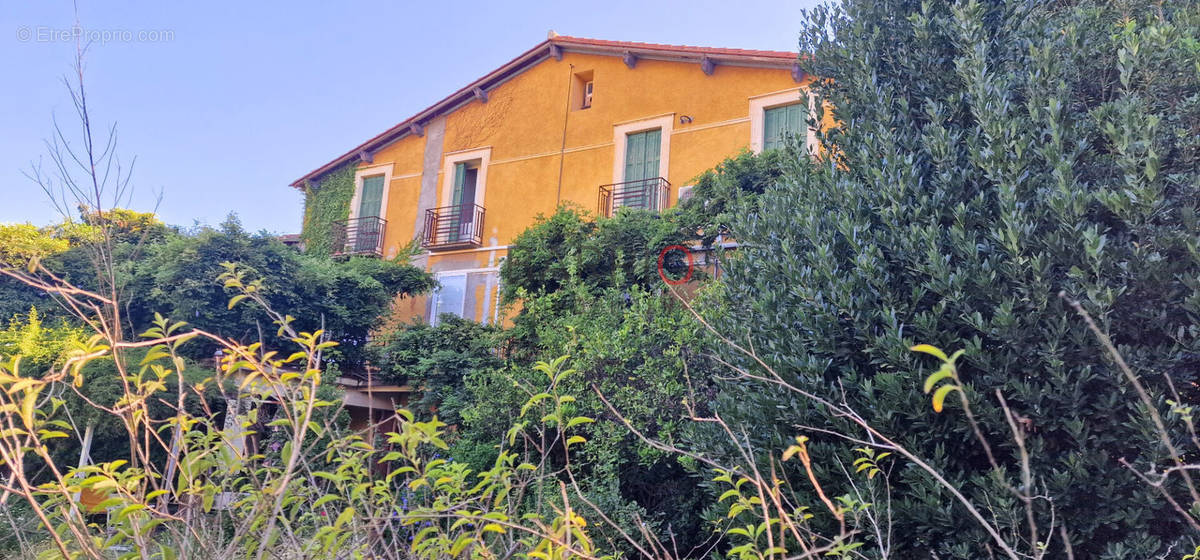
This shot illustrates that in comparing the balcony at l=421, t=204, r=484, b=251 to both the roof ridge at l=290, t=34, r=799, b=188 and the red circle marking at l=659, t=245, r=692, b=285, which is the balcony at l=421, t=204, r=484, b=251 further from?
the red circle marking at l=659, t=245, r=692, b=285

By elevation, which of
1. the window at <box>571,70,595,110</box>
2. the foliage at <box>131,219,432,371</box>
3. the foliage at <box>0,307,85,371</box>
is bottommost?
the foliage at <box>0,307,85,371</box>

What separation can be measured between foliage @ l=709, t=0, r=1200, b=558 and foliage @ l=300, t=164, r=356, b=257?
1722cm

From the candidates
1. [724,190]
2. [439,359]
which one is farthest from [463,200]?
[724,190]

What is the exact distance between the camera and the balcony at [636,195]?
1641 centimetres

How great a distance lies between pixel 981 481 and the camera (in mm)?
4395

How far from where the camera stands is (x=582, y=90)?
18.7m

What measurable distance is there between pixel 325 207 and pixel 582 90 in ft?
26.5

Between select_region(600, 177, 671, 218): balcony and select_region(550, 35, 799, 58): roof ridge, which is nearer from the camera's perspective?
select_region(550, 35, 799, 58): roof ridge

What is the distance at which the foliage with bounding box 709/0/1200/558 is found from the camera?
4324mm

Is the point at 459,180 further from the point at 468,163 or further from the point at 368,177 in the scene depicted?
the point at 368,177

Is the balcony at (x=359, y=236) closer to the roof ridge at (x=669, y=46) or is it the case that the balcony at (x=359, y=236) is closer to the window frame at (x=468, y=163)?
the window frame at (x=468, y=163)

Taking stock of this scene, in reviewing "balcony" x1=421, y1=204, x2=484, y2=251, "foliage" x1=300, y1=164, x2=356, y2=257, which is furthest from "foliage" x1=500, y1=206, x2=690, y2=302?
"foliage" x1=300, y1=164, x2=356, y2=257

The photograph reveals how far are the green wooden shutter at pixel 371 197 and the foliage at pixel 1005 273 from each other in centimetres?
1648

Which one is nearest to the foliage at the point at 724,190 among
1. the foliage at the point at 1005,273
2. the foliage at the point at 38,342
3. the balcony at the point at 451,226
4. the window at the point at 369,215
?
the foliage at the point at 1005,273
